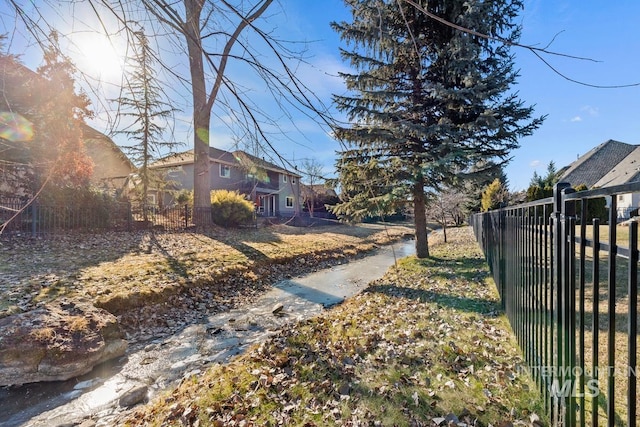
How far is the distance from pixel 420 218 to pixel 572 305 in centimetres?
800

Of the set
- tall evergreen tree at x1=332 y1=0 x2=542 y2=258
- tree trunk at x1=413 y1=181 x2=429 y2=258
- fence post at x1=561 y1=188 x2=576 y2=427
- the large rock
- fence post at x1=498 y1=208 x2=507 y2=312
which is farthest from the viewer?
tree trunk at x1=413 y1=181 x2=429 y2=258

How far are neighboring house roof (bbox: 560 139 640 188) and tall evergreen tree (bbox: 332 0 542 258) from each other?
21861mm

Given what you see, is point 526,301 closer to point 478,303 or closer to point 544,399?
point 544,399

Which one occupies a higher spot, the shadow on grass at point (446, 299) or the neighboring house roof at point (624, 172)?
the neighboring house roof at point (624, 172)

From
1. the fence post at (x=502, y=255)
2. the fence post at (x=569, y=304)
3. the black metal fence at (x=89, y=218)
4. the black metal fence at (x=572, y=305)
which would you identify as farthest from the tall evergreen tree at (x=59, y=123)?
the fence post at (x=502, y=255)

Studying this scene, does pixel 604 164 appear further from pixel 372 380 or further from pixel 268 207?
pixel 372 380

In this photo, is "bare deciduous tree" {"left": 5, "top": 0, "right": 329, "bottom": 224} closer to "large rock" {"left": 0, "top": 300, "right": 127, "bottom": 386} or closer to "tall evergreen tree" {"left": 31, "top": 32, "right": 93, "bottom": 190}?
"tall evergreen tree" {"left": 31, "top": 32, "right": 93, "bottom": 190}

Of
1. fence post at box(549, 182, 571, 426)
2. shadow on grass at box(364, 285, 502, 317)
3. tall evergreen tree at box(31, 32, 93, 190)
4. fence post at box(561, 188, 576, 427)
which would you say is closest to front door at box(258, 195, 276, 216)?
tall evergreen tree at box(31, 32, 93, 190)

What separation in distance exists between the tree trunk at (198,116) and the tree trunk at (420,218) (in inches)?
234

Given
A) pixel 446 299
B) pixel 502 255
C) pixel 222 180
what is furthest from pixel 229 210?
pixel 502 255

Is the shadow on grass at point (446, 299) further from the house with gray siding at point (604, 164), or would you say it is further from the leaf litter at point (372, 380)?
the house with gray siding at point (604, 164)

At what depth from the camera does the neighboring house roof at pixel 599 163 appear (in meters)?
25.2

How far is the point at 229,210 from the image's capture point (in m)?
15.8

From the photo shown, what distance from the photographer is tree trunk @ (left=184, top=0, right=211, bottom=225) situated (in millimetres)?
2055
